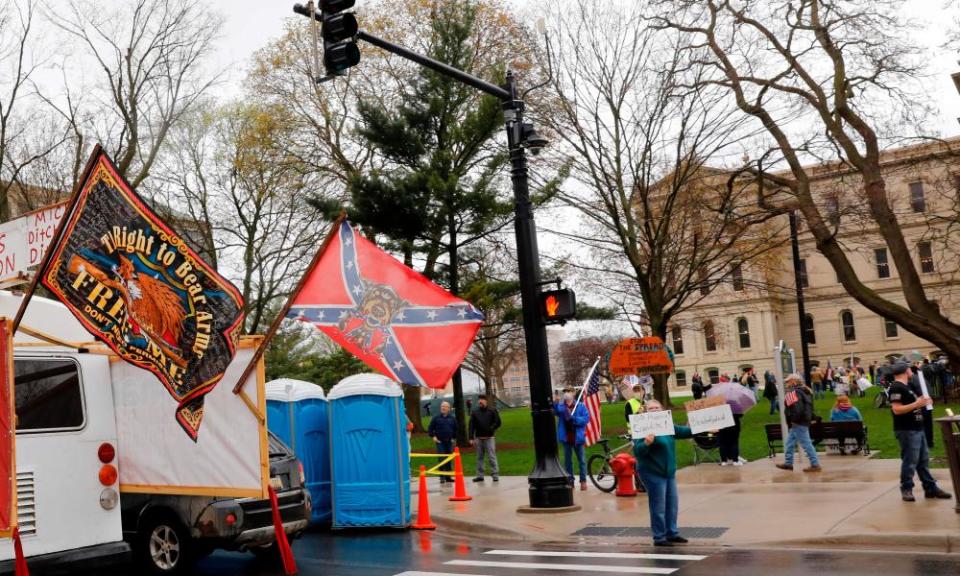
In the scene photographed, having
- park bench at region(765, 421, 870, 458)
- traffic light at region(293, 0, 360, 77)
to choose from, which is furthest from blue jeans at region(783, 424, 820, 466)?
traffic light at region(293, 0, 360, 77)

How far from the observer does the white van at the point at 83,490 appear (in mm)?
8273

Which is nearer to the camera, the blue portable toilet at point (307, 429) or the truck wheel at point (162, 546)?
the truck wheel at point (162, 546)

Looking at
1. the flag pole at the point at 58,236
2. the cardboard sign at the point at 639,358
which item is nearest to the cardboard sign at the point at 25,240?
the flag pole at the point at 58,236

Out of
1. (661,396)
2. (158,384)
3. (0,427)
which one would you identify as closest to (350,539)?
(158,384)

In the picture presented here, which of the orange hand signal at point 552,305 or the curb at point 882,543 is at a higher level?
the orange hand signal at point 552,305

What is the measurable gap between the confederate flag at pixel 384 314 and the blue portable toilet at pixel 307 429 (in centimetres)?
329

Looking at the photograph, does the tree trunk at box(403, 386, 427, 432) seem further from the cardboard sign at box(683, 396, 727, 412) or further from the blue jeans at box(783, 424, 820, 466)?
the cardboard sign at box(683, 396, 727, 412)

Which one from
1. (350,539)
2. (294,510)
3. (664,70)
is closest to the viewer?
(294,510)

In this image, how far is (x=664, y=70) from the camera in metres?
23.4

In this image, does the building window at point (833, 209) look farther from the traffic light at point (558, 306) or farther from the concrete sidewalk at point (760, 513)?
the traffic light at point (558, 306)

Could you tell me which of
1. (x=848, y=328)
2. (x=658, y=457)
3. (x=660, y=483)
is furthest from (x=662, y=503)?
(x=848, y=328)

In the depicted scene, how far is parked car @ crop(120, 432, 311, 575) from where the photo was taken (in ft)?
30.9

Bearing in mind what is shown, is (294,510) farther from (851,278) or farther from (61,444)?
(851,278)

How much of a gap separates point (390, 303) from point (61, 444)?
152 inches
